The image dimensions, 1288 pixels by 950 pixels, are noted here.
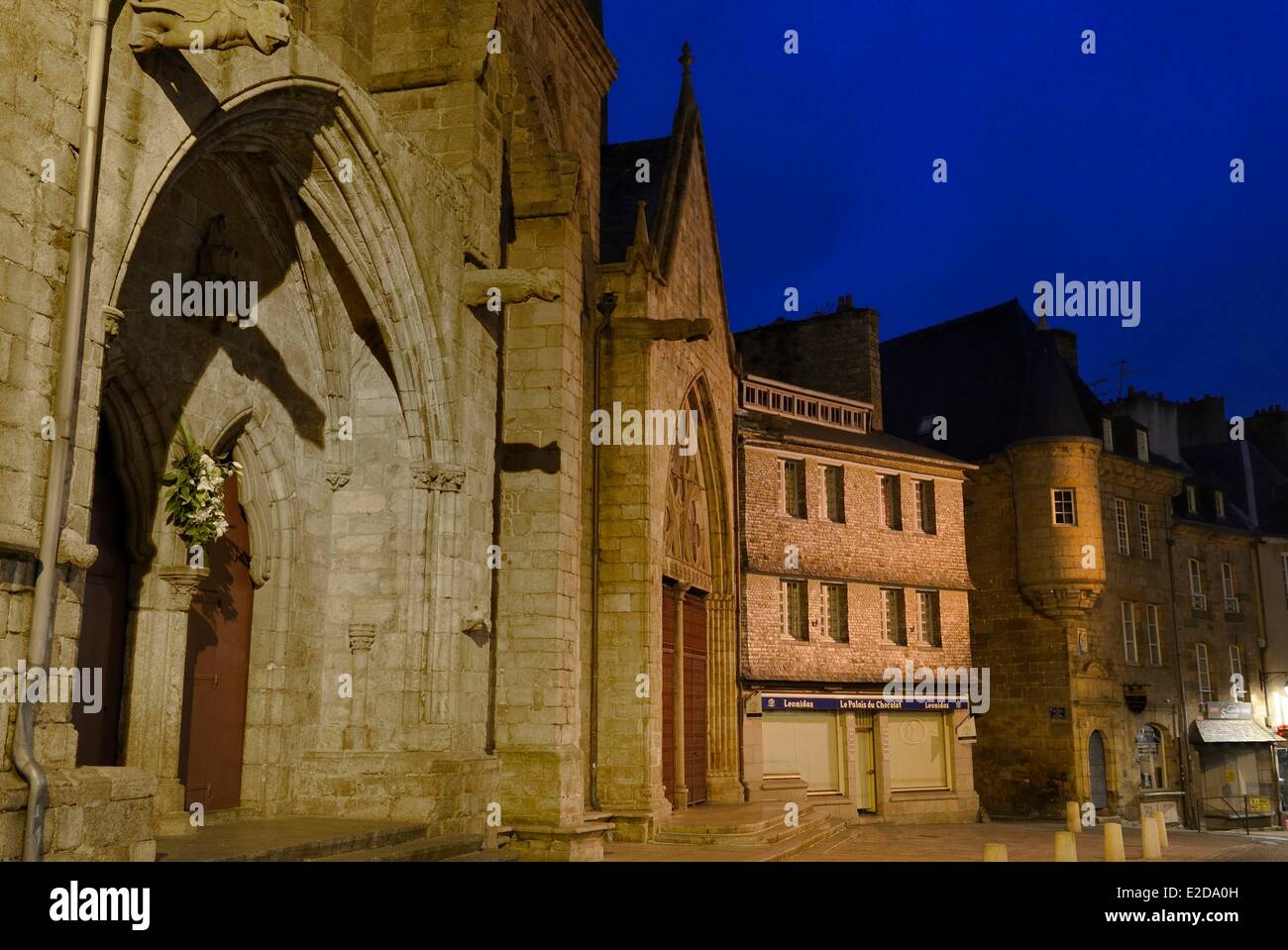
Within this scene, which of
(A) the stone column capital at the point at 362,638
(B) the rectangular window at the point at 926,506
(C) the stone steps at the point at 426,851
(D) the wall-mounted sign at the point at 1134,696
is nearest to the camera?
(C) the stone steps at the point at 426,851

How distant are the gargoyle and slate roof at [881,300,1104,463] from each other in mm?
26930

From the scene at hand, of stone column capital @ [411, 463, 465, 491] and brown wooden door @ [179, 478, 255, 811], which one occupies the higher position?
stone column capital @ [411, 463, 465, 491]

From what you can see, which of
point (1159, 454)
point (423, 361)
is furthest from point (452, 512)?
point (1159, 454)

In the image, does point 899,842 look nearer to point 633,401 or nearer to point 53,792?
point 633,401

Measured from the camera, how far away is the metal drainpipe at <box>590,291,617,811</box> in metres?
16.9

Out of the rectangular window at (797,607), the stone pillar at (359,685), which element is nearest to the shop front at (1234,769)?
the rectangular window at (797,607)

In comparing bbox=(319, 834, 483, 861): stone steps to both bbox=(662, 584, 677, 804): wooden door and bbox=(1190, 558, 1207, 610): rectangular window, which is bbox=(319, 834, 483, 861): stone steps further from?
bbox=(1190, 558, 1207, 610): rectangular window

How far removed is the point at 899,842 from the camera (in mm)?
20453

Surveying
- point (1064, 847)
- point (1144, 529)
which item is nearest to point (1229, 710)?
point (1144, 529)

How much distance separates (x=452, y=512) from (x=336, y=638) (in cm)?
157

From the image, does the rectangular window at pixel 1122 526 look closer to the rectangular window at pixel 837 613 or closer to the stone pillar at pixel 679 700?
the rectangular window at pixel 837 613

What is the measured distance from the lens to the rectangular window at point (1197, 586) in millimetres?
36031

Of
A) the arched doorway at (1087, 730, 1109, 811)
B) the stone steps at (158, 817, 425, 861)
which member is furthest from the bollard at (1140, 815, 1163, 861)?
the arched doorway at (1087, 730, 1109, 811)

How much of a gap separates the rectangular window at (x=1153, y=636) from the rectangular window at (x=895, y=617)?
373 inches
